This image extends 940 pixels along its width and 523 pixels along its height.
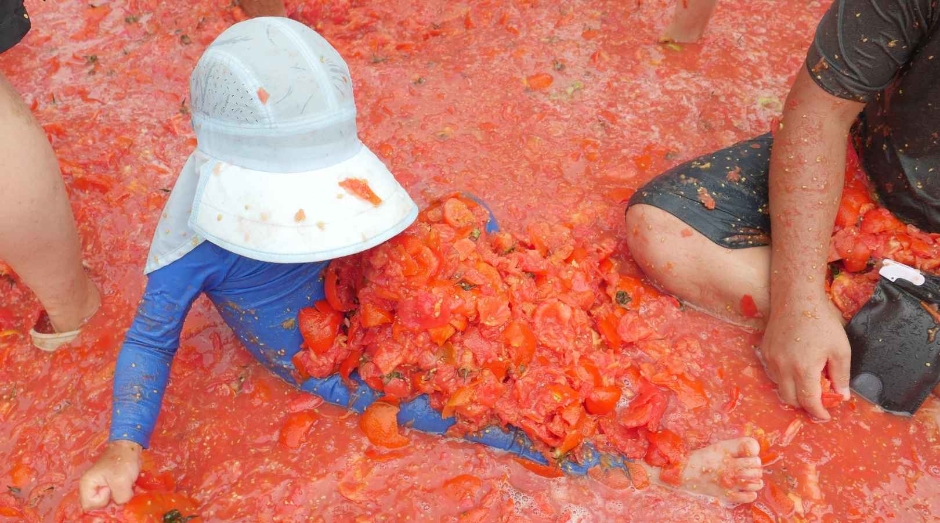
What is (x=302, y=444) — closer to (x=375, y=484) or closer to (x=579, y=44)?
(x=375, y=484)

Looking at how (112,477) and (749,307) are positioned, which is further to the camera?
(749,307)

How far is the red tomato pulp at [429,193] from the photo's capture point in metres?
1.74

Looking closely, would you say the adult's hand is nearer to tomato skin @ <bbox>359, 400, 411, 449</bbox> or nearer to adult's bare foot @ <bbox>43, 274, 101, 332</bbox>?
tomato skin @ <bbox>359, 400, 411, 449</bbox>

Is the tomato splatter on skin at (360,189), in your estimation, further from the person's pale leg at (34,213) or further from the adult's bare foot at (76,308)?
the adult's bare foot at (76,308)

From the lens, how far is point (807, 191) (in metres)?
1.81

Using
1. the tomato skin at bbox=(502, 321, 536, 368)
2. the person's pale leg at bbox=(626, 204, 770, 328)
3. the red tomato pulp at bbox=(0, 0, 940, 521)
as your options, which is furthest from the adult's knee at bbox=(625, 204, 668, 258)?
the tomato skin at bbox=(502, 321, 536, 368)

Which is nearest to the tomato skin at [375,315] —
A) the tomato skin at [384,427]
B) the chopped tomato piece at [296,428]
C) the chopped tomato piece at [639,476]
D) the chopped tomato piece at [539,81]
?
the tomato skin at [384,427]

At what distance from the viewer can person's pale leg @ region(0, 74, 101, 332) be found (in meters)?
1.68

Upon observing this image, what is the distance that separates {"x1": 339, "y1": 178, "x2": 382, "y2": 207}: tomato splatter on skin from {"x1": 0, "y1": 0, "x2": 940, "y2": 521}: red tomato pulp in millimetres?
411

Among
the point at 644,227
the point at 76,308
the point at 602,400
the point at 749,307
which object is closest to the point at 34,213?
the point at 76,308

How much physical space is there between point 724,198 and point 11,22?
82.8 inches

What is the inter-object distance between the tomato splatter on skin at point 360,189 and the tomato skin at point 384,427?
637 mm

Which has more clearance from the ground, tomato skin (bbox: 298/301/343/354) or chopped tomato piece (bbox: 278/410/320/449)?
tomato skin (bbox: 298/301/343/354)

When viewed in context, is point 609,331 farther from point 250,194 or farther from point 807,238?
point 250,194
